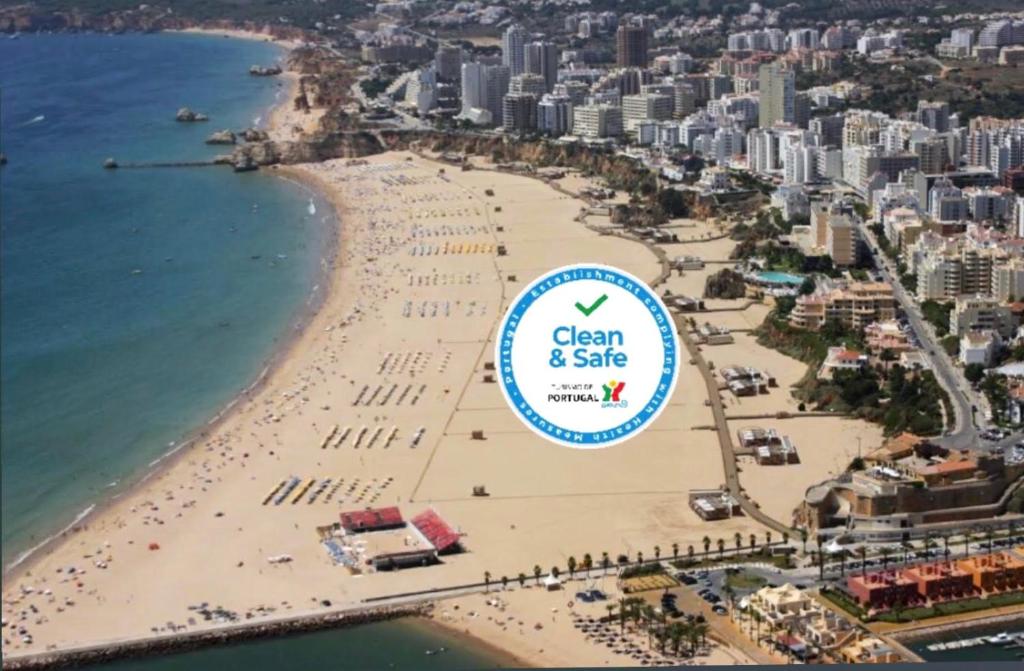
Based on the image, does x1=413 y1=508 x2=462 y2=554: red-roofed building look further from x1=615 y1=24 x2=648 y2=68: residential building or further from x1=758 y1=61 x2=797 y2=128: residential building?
x1=758 y1=61 x2=797 y2=128: residential building

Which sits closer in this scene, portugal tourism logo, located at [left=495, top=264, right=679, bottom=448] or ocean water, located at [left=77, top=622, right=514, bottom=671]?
portugal tourism logo, located at [left=495, top=264, right=679, bottom=448]

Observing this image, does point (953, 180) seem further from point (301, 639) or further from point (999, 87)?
point (301, 639)

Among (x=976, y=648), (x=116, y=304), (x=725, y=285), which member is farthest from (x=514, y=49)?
(x=976, y=648)

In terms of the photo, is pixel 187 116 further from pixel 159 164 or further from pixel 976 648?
pixel 976 648

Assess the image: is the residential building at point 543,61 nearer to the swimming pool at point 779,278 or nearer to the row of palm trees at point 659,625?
the swimming pool at point 779,278

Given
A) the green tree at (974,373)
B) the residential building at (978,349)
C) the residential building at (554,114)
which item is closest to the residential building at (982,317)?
the residential building at (978,349)

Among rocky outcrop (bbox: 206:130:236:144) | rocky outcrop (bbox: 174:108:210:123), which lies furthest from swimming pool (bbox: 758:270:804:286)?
rocky outcrop (bbox: 206:130:236:144)

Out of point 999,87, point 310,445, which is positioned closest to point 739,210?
point 999,87
